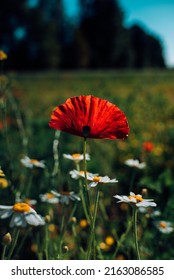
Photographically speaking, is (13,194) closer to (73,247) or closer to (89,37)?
(73,247)

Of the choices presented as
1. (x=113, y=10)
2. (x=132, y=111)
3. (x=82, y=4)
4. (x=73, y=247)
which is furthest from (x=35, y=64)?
(x=73, y=247)

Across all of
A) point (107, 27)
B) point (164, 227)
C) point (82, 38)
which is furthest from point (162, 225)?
point (82, 38)

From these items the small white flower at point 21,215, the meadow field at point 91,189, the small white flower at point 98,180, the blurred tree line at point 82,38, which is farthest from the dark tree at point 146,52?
the small white flower at point 21,215

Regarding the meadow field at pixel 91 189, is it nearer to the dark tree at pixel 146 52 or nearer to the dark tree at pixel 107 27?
the dark tree at pixel 107 27

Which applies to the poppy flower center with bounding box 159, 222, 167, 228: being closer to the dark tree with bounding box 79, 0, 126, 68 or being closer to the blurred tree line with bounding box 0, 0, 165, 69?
the blurred tree line with bounding box 0, 0, 165, 69

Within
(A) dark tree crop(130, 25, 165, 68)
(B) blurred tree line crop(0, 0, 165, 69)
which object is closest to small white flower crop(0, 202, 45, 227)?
(B) blurred tree line crop(0, 0, 165, 69)

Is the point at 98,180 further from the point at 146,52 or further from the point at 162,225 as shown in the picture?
the point at 146,52
